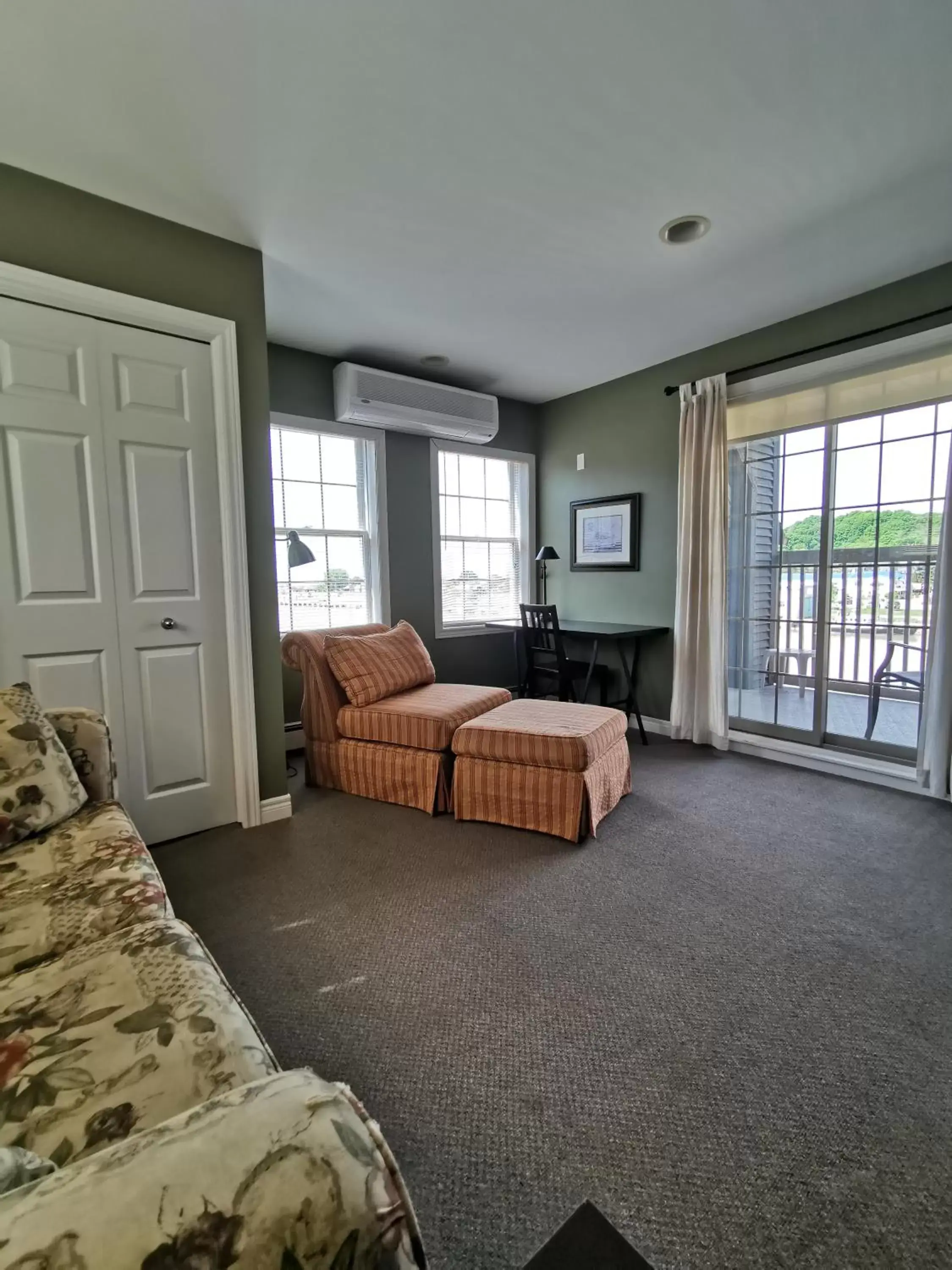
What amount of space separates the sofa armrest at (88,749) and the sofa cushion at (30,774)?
2.4 inches

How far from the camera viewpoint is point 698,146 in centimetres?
193

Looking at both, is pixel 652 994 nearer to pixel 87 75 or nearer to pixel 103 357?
pixel 103 357

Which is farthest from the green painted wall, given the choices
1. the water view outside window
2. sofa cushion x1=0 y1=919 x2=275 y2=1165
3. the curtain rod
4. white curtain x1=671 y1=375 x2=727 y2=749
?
sofa cushion x1=0 y1=919 x2=275 y2=1165

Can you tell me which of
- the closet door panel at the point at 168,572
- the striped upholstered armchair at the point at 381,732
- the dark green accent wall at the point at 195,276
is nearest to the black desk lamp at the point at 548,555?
the striped upholstered armchair at the point at 381,732

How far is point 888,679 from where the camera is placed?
123 inches

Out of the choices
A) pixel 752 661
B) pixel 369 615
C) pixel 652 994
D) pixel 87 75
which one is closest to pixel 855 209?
pixel 752 661

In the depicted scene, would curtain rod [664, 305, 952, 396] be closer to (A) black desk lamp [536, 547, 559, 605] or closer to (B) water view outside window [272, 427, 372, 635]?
(A) black desk lamp [536, 547, 559, 605]

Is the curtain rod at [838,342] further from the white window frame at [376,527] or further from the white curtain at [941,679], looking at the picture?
the white window frame at [376,527]

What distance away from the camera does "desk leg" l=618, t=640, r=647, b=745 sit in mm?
3916

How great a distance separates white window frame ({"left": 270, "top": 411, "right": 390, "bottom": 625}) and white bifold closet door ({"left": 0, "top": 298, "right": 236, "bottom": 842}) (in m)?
1.45

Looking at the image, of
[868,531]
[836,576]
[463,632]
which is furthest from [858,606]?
[463,632]

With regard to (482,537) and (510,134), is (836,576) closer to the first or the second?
(482,537)

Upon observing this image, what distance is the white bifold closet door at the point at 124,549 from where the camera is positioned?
2.11 meters

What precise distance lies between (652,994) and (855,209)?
2985mm
